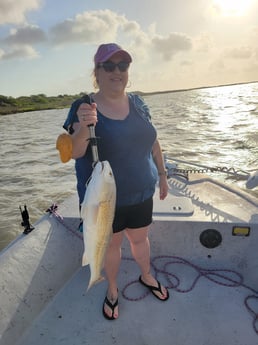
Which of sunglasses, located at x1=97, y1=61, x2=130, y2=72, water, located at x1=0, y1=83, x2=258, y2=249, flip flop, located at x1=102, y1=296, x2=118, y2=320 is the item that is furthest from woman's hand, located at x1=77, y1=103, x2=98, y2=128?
water, located at x1=0, y1=83, x2=258, y2=249

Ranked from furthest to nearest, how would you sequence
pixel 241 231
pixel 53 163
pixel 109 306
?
pixel 53 163 < pixel 241 231 < pixel 109 306

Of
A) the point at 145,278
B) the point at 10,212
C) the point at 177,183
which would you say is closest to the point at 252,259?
the point at 145,278

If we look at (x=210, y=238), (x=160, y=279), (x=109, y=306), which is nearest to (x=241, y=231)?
(x=210, y=238)

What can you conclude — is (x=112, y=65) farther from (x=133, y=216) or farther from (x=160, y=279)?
(x=160, y=279)

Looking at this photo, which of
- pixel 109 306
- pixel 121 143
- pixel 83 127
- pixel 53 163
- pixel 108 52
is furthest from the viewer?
pixel 53 163

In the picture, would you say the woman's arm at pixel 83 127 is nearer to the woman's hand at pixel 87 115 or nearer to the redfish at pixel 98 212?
the woman's hand at pixel 87 115

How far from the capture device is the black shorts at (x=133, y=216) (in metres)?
2.51

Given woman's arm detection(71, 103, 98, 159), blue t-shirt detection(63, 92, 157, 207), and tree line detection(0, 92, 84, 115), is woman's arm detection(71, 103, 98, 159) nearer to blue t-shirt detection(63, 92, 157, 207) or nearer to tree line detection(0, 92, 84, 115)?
blue t-shirt detection(63, 92, 157, 207)

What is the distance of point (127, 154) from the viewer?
2361 millimetres

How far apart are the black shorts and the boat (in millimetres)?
914

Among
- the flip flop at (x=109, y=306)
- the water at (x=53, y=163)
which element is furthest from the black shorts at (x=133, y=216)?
the water at (x=53, y=163)

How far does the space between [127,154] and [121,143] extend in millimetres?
110

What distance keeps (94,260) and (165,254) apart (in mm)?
1841

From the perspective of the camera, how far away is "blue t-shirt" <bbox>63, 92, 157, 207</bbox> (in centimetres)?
225
